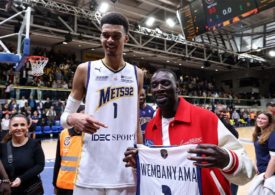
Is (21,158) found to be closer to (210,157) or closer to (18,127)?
(18,127)

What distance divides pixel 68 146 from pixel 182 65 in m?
23.2

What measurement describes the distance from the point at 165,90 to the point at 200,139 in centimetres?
36

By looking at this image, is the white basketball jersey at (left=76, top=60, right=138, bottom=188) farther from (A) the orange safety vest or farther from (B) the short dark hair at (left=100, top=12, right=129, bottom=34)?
(A) the orange safety vest

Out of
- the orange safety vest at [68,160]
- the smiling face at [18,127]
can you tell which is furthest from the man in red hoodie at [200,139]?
the smiling face at [18,127]

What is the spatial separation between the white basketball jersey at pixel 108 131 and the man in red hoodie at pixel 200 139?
11 centimetres

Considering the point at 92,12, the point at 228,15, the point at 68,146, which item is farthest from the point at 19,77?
the point at 68,146

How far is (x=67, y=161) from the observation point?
3.16 meters

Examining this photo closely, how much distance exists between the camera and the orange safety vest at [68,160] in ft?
10.1

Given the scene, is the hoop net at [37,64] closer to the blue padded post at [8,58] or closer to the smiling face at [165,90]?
the blue padded post at [8,58]

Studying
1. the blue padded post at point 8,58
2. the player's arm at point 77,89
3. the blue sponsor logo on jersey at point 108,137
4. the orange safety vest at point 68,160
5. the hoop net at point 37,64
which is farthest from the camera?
the hoop net at point 37,64

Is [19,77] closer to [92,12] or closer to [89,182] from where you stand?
[92,12]

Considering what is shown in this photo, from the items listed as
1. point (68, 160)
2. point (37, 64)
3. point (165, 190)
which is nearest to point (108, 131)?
point (165, 190)

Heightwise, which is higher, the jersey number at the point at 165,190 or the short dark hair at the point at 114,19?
the short dark hair at the point at 114,19

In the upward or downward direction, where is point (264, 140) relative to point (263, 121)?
downward
